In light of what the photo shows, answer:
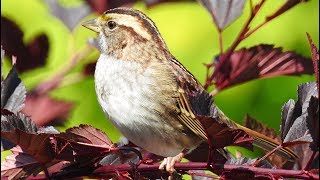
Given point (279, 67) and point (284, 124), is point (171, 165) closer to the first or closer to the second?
point (284, 124)

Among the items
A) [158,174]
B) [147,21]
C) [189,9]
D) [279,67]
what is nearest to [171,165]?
[158,174]

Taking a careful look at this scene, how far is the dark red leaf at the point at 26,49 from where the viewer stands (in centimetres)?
175

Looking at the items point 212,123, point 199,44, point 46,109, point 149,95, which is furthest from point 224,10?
point 199,44

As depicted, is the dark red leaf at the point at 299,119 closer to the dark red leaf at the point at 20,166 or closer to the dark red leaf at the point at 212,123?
the dark red leaf at the point at 212,123

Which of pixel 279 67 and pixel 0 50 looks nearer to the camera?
pixel 0 50

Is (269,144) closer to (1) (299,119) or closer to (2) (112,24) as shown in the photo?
(1) (299,119)

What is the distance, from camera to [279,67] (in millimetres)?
1754

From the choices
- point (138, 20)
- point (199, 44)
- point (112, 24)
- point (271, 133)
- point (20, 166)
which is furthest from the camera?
point (199, 44)

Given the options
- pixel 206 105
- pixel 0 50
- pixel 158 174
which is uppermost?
pixel 0 50

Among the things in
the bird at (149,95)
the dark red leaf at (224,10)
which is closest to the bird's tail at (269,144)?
the bird at (149,95)

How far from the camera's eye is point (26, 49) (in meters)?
1.85

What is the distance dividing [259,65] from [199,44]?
2.21 feet

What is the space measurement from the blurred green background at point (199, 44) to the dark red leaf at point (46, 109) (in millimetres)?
434

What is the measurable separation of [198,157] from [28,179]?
349 millimetres
